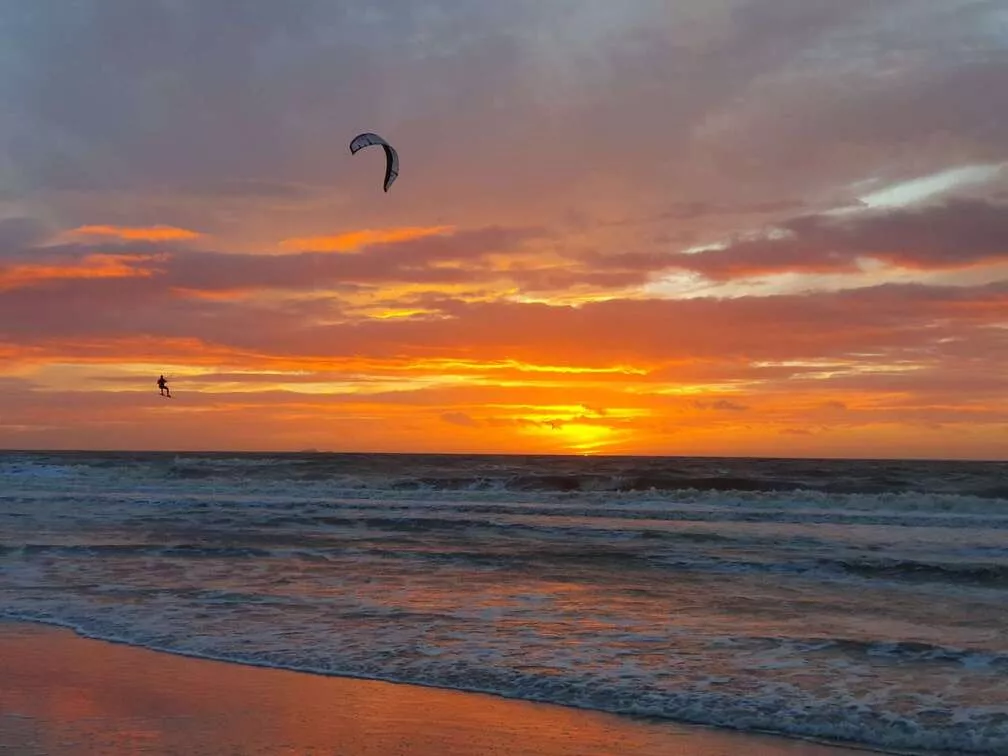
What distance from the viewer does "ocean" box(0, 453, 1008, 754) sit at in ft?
26.1

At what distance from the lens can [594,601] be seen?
487 inches

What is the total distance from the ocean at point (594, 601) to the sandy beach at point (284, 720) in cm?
41

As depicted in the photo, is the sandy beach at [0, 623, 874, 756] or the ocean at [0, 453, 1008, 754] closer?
the sandy beach at [0, 623, 874, 756]

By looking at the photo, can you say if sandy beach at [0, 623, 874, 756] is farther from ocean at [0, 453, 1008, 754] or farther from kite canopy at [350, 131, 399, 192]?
kite canopy at [350, 131, 399, 192]

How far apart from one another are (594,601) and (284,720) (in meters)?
5.84

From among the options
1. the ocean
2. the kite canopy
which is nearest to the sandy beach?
the ocean

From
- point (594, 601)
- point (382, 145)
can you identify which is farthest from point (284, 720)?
point (382, 145)

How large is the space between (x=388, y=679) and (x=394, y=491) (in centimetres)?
3156

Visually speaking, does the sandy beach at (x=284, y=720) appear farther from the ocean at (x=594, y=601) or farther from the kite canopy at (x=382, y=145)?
the kite canopy at (x=382, y=145)

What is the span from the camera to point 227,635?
10.2m

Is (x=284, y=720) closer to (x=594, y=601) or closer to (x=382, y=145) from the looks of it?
(x=594, y=601)

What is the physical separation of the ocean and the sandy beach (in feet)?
1.34

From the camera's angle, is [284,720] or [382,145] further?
[382,145]

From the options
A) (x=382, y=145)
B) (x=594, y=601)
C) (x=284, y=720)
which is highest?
(x=382, y=145)
